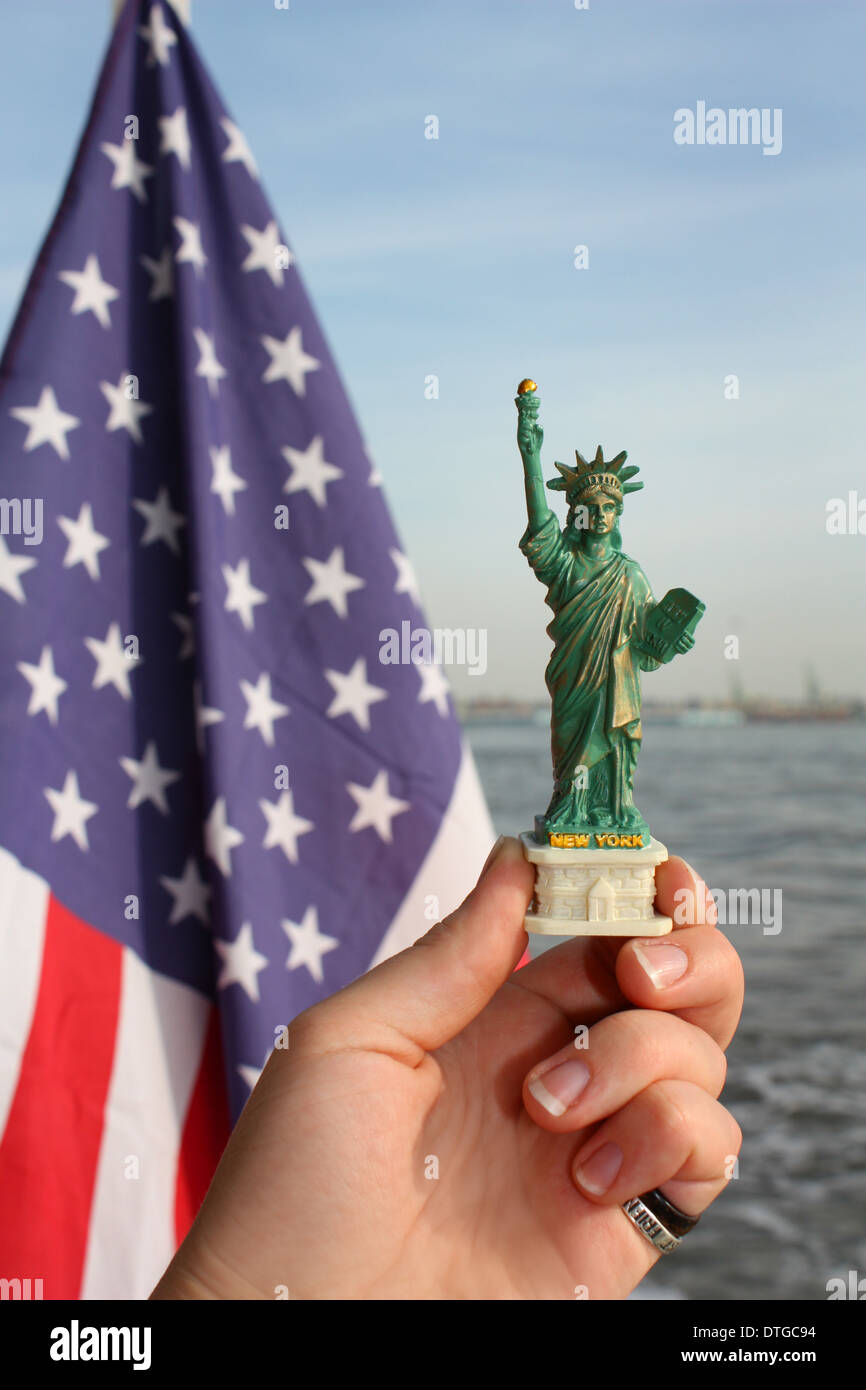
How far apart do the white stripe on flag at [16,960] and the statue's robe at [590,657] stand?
2237 mm

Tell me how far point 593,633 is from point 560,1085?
1150 millimetres

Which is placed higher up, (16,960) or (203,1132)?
(16,960)

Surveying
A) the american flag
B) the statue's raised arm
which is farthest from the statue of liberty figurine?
the american flag

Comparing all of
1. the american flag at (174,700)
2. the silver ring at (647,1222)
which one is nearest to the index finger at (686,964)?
the silver ring at (647,1222)

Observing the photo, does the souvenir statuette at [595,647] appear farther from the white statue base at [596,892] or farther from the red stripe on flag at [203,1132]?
the red stripe on flag at [203,1132]

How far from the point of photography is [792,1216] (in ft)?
30.5

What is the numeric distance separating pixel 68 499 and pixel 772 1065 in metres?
10.7

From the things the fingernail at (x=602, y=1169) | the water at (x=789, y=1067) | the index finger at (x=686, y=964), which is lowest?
the water at (x=789, y=1067)

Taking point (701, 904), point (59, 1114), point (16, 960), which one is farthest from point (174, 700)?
point (701, 904)

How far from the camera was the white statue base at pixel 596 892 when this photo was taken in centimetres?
251

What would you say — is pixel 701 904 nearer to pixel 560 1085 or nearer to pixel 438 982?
pixel 560 1085

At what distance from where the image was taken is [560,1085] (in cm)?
235

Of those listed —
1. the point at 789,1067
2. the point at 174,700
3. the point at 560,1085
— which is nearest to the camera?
the point at 560,1085

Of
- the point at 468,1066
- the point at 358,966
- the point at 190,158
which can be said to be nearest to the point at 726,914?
the point at 468,1066
